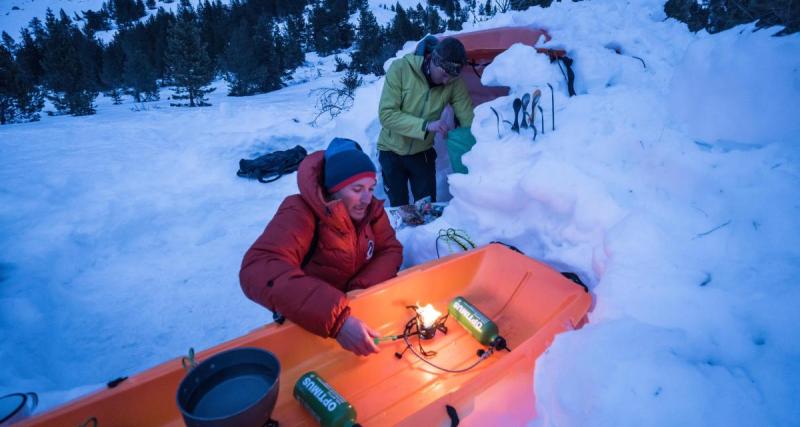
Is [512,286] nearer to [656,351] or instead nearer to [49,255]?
[656,351]

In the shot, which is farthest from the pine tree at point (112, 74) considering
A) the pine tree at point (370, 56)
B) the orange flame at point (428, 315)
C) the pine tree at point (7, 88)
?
the orange flame at point (428, 315)

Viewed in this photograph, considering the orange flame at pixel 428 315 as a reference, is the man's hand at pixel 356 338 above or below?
above

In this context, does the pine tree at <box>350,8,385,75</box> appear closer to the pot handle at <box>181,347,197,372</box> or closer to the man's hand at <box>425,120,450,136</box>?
the man's hand at <box>425,120,450,136</box>

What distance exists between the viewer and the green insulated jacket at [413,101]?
301 centimetres

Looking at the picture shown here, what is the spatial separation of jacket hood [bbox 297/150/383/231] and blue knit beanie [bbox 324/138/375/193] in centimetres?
4

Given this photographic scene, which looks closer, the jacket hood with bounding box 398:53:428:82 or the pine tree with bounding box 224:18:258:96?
the jacket hood with bounding box 398:53:428:82

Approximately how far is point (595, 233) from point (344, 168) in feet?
3.96

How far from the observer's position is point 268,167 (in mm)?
5418

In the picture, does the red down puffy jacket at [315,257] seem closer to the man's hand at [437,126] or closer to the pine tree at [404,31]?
the man's hand at [437,126]

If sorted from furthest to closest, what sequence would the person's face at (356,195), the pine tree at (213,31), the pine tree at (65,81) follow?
the pine tree at (213,31) < the pine tree at (65,81) < the person's face at (356,195)

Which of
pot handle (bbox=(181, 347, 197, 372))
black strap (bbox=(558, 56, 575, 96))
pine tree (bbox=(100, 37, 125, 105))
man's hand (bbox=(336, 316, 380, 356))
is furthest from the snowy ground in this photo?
pine tree (bbox=(100, 37, 125, 105))

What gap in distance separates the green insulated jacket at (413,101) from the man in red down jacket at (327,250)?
1173 mm

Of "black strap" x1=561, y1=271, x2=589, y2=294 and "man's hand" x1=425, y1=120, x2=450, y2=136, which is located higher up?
"man's hand" x1=425, y1=120, x2=450, y2=136

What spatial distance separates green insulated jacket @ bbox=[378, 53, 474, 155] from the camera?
3.01m
